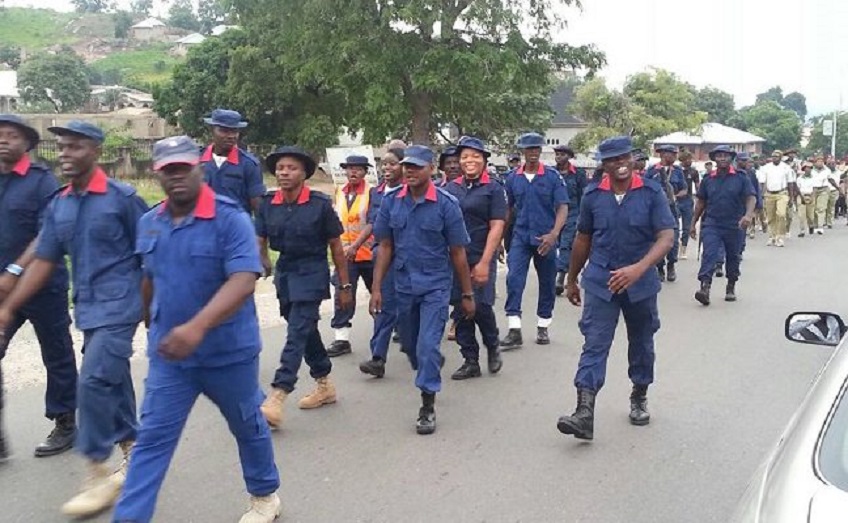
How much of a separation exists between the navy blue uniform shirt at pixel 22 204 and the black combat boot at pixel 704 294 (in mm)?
7241

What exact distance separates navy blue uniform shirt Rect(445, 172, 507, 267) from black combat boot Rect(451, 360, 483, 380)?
78 centimetres

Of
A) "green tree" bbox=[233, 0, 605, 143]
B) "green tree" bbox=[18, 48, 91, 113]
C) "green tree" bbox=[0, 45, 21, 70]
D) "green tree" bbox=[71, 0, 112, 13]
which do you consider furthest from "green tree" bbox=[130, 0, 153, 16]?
"green tree" bbox=[233, 0, 605, 143]

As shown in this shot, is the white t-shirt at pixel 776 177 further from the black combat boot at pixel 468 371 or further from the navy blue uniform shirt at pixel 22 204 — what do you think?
the navy blue uniform shirt at pixel 22 204

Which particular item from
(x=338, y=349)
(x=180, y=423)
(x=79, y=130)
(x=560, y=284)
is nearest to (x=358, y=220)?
(x=338, y=349)

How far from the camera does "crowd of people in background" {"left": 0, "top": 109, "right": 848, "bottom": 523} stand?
3.75 meters

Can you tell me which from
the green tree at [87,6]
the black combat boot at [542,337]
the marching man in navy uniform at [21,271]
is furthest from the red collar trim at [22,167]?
the green tree at [87,6]

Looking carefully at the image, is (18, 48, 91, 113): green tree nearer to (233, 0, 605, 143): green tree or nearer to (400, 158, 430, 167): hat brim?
(233, 0, 605, 143): green tree

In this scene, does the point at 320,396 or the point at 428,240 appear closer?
the point at 428,240

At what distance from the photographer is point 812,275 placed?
13016mm

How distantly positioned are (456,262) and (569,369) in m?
1.91

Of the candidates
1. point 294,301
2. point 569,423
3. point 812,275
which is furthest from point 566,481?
point 812,275

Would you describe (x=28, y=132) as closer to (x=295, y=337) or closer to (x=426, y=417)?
(x=295, y=337)

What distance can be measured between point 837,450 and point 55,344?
443 centimetres

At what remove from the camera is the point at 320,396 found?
6.15 meters
